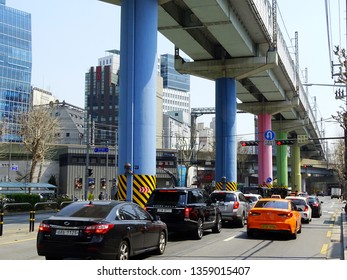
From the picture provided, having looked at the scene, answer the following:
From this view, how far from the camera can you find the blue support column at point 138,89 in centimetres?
2158

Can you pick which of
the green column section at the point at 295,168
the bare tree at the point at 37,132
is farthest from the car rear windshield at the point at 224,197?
the green column section at the point at 295,168

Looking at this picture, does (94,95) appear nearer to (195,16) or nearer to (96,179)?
(96,179)

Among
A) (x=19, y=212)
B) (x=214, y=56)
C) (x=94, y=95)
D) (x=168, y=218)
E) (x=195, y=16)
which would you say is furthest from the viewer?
(x=94, y=95)

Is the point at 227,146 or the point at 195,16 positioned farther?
the point at 227,146

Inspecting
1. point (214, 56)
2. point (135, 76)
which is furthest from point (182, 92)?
point (135, 76)

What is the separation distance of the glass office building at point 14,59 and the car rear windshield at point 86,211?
349 feet

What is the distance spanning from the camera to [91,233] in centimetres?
941

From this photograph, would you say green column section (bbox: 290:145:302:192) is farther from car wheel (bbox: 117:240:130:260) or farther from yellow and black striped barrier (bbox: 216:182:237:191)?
car wheel (bbox: 117:240:130:260)

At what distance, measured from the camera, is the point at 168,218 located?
15.6 meters

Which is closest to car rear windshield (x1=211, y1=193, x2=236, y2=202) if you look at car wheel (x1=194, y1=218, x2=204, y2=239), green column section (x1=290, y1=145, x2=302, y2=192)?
car wheel (x1=194, y1=218, x2=204, y2=239)

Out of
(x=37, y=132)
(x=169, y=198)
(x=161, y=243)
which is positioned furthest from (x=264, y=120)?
(x=161, y=243)

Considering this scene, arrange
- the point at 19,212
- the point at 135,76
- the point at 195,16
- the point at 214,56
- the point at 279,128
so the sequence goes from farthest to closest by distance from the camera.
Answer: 1. the point at 279,128
2. the point at 214,56
3. the point at 19,212
4. the point at 195,16
5. the point at 135,76

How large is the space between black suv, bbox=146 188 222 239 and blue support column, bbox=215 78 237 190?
68.9 feet

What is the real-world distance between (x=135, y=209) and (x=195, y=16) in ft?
69.0
